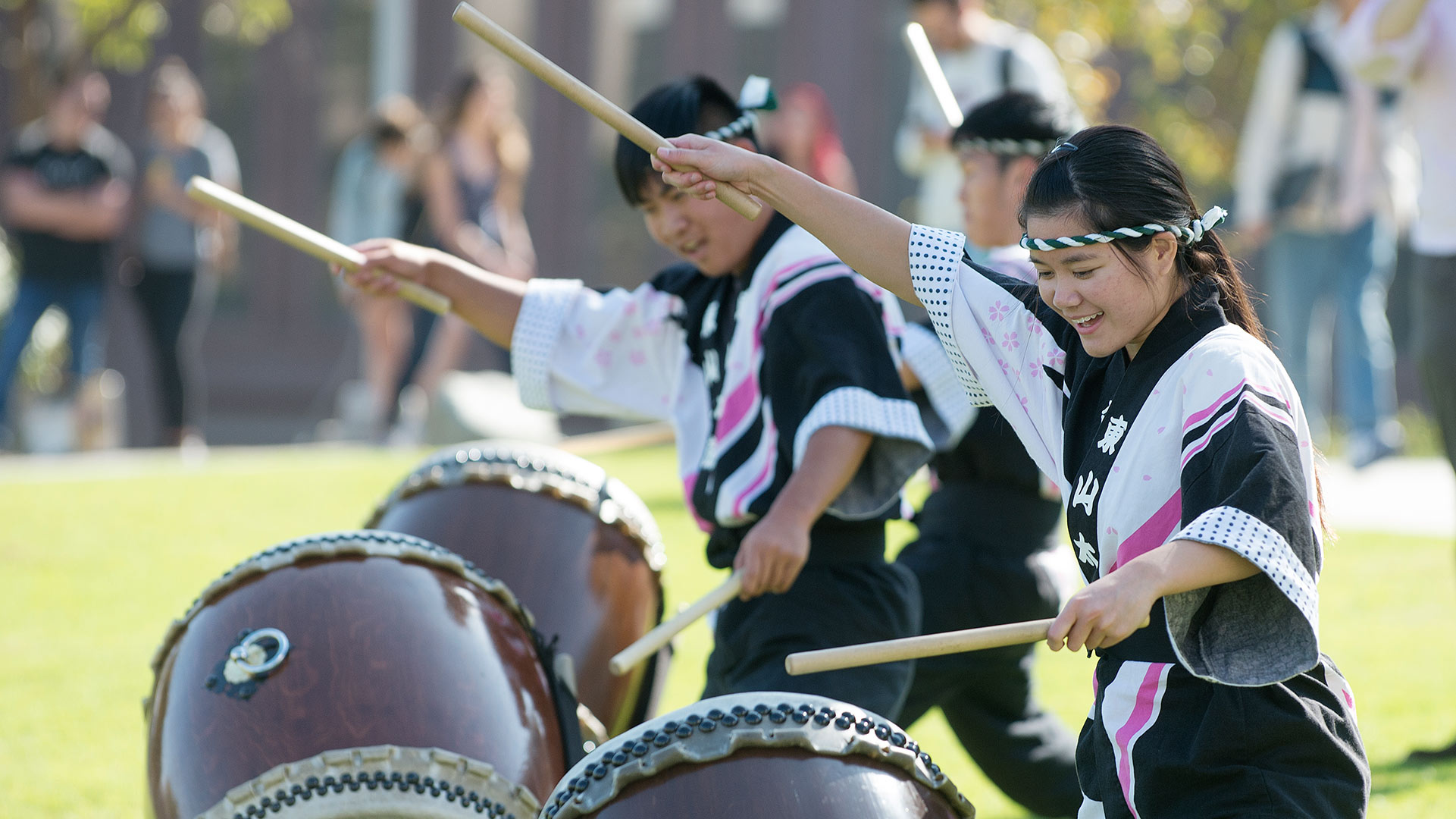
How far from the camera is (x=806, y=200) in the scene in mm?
2027

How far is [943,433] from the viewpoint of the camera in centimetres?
282

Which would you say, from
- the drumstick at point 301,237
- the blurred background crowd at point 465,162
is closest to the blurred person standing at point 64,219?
the blurred background crowd at point 465,162

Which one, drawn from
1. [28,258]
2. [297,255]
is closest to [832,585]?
[28,258]

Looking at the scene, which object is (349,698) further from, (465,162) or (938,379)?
(465,162)

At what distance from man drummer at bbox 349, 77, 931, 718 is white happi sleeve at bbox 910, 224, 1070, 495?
0.36 m

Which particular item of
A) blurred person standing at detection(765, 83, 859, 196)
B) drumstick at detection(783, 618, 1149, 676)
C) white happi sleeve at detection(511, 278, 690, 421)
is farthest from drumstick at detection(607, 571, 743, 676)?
blurred person standing at detection(765, 83, 859, 196)

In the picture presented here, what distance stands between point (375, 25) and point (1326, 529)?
10.7 m

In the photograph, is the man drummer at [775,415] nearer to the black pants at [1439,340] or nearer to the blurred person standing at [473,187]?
the black pants at [1439,340]

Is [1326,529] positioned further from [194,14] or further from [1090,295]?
[194,14]

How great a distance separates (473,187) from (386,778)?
6.01 meters

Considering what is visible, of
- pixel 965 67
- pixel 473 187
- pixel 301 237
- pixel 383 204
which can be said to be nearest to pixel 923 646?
pixel 301 237

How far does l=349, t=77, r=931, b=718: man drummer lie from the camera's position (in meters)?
2.38

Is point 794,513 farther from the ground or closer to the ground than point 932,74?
closer to the ground

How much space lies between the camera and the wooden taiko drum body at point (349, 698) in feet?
6.56
